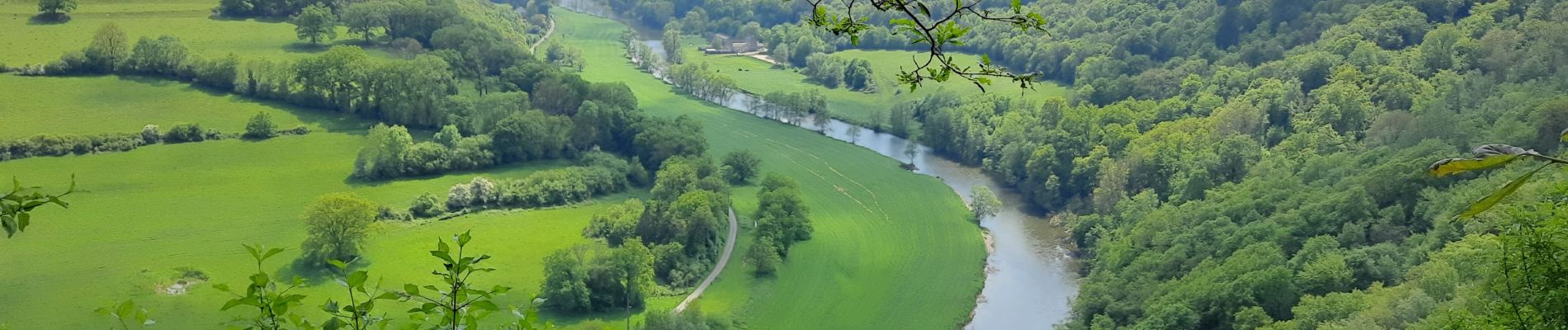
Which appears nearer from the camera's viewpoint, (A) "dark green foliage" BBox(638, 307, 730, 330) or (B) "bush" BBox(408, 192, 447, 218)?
(A) "dark green foliage" BBox(638, 307, 730, 330)

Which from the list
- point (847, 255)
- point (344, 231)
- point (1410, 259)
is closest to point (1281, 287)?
point (1410, 259)

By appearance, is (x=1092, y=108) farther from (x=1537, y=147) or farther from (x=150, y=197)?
(x=150, y=197)

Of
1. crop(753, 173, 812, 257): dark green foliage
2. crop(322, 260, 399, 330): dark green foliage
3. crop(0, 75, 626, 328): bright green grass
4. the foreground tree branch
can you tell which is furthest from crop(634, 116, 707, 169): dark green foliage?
crop(322, 260, 399, 330): dark green foliage

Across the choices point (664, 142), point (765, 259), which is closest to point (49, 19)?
point (664, 142)

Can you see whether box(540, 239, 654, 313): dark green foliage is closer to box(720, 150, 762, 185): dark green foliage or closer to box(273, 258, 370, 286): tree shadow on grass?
box(273, 258, 370, 286): tree shadow on grass

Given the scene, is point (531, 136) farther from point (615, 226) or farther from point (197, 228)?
point (197, 228)

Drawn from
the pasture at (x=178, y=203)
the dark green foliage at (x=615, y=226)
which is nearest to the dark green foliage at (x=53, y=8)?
the pasture at (x=178, y=203)

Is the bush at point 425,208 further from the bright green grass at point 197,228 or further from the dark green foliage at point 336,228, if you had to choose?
the dark green foliage at point 336,228
